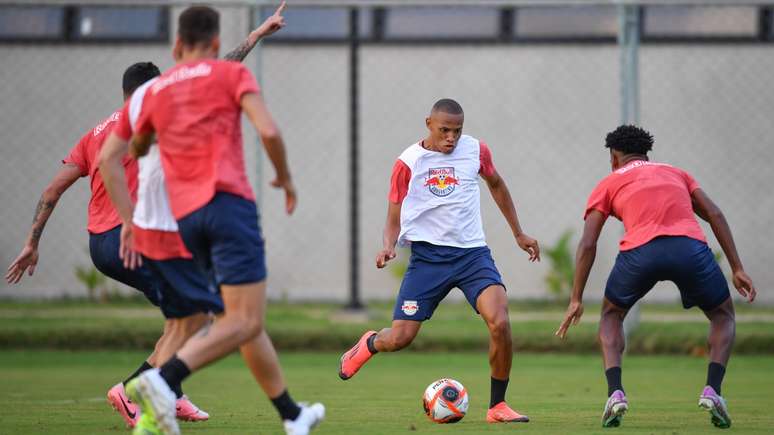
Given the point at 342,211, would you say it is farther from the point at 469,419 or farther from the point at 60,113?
the point at 469,419

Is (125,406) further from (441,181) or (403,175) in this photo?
(441,181)

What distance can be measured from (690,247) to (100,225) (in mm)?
3419

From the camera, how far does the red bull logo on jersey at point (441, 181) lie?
8391 millimetres

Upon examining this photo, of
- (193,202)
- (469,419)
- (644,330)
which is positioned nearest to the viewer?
(193,202)

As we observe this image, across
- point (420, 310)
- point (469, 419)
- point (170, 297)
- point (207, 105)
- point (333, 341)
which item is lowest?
point (333, 341)

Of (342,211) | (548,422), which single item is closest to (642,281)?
(548,422)

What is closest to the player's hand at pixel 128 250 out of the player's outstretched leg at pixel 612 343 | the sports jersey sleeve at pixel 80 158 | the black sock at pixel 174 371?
the black sock at pixel 174 371

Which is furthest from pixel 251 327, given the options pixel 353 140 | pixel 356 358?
pixel 353 140

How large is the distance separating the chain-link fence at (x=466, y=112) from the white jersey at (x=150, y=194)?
7.20 meters

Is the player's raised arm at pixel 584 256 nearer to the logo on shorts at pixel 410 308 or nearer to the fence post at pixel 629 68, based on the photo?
the logo on shorts at pixel 410 308

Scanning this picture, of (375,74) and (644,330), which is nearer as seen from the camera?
(644,330)

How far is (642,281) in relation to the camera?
7762 millimetres

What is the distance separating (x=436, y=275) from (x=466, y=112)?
643 centimetres

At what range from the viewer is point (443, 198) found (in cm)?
837
